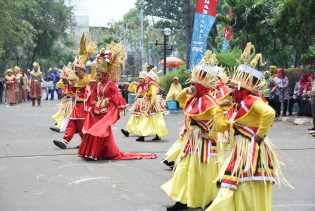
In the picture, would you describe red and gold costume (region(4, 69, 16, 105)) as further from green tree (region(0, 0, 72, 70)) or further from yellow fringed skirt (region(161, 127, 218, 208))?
yellow fringed skirt (region(161, 127, 218, 208))

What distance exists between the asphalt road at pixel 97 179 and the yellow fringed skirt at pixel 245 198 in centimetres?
171

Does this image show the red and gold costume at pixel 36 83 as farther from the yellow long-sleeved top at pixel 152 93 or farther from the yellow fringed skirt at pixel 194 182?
the yellow fringed skirt at pixel 194 182

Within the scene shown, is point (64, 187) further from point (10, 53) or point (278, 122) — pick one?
point (10, 53)

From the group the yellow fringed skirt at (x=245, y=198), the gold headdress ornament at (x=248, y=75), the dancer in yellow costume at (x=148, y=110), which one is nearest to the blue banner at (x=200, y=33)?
the dancer in yellow costume at (x=148, y=110)

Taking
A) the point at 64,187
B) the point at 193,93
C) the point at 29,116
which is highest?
the point at 193,93

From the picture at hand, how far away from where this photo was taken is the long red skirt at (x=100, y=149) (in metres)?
11.2

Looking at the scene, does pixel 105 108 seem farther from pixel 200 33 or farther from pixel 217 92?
pixel 200 33

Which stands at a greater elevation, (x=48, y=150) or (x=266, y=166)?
(x=266, y=166)

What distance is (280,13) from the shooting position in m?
20.6

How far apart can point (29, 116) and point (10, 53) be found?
84.8 feet

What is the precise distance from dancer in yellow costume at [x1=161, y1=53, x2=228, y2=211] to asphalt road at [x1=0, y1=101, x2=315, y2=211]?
488 millimetres

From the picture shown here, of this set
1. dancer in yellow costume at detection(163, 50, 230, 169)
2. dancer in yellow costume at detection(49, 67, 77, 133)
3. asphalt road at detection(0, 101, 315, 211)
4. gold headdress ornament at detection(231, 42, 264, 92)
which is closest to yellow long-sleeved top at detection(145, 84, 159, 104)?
asphalt road at detection(0, 101, 315, 211)

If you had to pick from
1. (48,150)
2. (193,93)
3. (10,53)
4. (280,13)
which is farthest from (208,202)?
(10,53)

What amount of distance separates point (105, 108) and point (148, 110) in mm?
3699
